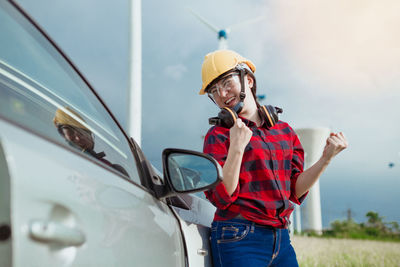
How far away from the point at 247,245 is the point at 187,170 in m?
0.44

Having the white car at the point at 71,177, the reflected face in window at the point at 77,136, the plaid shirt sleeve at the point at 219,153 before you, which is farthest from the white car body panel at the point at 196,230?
the reflected face in window at the point at 77,136

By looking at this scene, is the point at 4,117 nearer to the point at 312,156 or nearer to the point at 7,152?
the point at 7,152

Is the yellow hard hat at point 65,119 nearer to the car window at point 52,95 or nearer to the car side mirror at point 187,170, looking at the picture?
the car window at point 52,95

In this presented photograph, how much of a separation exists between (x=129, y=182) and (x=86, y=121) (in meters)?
0.21

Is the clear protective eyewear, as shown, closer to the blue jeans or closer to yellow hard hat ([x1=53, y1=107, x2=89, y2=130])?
the blue jeans

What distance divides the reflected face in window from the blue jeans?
2.33 feet

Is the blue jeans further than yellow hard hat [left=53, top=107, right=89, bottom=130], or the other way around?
the blue jeans

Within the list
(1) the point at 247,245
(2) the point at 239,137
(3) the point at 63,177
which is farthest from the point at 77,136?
(1) the point at 247,245

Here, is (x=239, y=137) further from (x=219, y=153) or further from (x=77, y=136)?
(x=77, y=136)

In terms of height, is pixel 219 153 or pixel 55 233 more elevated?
pixel 219 153

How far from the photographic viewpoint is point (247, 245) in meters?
A: 1.48

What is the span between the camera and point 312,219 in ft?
75.8

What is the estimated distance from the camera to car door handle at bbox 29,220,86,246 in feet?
1.91

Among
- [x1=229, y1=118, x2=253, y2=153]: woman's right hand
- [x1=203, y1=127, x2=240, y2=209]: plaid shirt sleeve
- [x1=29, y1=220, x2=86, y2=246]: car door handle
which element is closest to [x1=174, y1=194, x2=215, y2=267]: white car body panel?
[x1=203, y1=127, x2=240, y2=209]: plaid shirt sleeve
